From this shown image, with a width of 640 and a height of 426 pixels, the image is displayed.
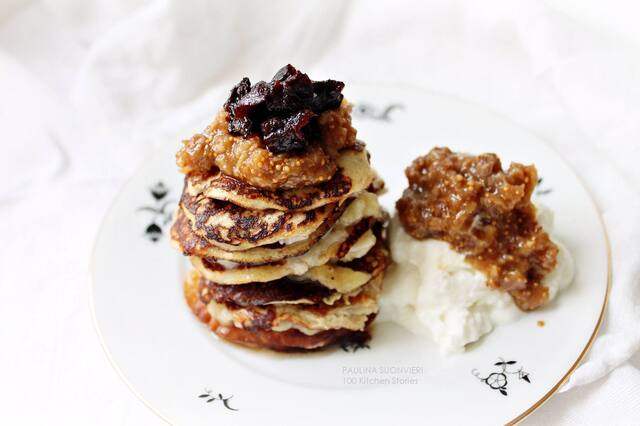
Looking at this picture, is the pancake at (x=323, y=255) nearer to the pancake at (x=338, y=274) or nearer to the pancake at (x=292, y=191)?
the pancake at (x=338, y=274)

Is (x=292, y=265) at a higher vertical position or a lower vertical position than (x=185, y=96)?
lower

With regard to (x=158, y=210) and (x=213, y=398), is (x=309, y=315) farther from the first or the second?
(x=158, y=210)

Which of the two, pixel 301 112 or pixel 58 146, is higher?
pixel 58 146

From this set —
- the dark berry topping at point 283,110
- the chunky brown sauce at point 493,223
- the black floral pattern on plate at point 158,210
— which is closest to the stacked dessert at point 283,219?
the dark berry topping at point 283,110

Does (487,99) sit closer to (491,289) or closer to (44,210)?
(491,289)

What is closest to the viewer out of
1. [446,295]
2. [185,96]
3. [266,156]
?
[266,156]

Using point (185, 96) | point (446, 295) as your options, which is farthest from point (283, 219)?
point (185, 96)

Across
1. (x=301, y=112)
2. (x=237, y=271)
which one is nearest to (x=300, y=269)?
(x=237, y=271)

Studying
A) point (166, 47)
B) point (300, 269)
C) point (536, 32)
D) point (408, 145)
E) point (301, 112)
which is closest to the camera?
point (301, 112)
